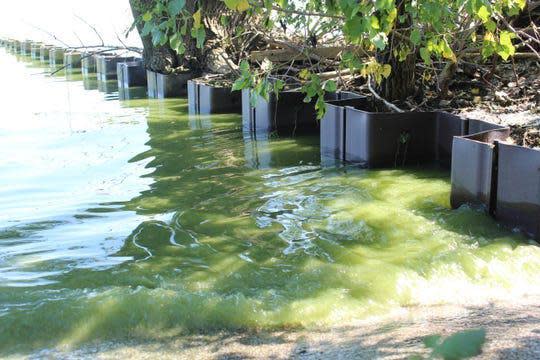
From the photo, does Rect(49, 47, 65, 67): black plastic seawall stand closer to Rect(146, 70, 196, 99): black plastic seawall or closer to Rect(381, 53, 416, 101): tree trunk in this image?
Rect(146, 70, 196, 99): black plastic seawall

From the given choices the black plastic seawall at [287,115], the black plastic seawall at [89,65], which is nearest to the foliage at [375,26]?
the black plastic seawall at [287,115]

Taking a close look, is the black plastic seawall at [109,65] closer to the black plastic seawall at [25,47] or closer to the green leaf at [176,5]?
the black plastic seawall at [25,47]

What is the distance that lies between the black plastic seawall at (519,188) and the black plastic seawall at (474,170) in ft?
0.35

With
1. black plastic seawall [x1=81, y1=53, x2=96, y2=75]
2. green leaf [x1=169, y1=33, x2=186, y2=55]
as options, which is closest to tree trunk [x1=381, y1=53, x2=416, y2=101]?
green leaf [x1=169, y1=33, x2=186, y2=55]

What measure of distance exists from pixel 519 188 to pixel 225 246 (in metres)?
2.66

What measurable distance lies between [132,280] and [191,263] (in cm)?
57

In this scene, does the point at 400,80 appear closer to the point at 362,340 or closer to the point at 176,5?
the point at 176,5

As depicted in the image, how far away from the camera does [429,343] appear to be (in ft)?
6.13

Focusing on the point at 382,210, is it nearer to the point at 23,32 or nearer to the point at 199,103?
the point at 199,103

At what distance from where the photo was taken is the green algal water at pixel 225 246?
178 inches

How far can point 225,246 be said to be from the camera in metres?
5.91

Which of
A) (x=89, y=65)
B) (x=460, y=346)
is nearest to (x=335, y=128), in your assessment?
(x=460, y=346)

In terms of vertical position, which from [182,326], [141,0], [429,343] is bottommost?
[182,326]

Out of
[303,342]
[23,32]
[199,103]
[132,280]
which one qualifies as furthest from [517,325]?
[23,32]
